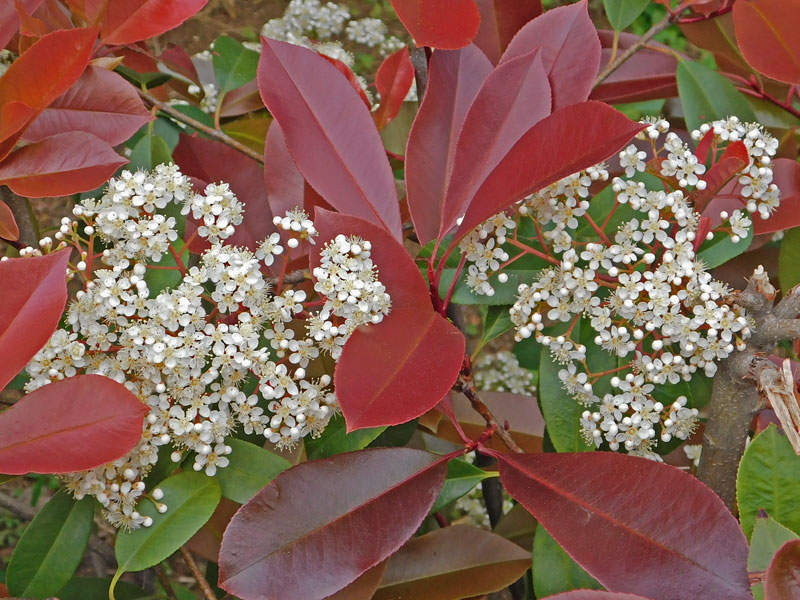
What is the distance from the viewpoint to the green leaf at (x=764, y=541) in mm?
777

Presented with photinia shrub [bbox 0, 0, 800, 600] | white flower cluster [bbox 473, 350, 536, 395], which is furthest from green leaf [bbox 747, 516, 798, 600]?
white flower cluster [bbox 473, 350, 536, 395]

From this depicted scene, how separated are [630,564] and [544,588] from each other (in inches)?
7.9

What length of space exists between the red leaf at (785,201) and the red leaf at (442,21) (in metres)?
0.43

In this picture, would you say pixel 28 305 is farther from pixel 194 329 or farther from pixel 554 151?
pixel 554 151

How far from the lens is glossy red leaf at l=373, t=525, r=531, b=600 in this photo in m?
0.97

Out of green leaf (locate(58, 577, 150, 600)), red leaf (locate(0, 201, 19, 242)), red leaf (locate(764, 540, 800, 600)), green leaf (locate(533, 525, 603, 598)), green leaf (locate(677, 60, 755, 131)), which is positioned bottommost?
green leaf (locate(58, 577, 150, 600))

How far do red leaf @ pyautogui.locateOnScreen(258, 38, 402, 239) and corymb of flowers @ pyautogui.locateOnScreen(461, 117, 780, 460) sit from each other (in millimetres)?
124

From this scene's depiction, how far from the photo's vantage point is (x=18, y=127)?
88 cm

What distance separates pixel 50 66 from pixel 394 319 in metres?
0.50

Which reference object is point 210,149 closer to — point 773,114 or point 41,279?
point 41,279

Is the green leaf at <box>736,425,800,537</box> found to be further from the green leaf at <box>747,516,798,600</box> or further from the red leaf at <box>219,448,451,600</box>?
the red leaf at <box>219,448,451,600</box>

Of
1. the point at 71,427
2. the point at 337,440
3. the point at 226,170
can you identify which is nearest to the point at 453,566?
the point at 337,440

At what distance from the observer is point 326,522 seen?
2.74ft

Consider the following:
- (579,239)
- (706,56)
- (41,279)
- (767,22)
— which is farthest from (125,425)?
(706,56)
